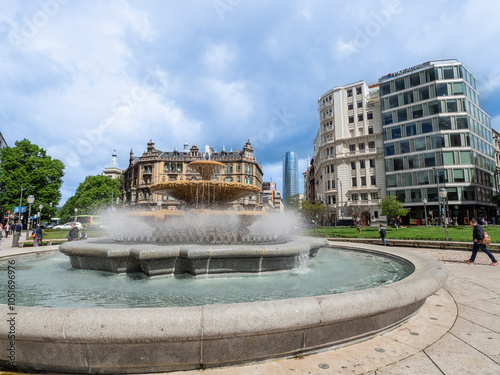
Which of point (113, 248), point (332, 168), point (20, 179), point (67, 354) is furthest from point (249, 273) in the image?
point (332, 168)

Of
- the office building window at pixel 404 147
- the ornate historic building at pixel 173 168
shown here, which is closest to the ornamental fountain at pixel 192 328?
the office building window at pixel 404 147

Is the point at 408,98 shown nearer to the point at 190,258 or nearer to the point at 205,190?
the point at 205,190


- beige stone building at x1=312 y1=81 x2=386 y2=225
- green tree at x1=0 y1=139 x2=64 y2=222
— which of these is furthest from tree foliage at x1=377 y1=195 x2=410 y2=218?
green tree at x1=0 y1=139 x2=64 y2=222

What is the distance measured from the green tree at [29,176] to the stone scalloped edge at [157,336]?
4272 centimetres

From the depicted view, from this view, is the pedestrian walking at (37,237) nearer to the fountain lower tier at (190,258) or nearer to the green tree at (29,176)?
the fountain lower tier at (190,258)

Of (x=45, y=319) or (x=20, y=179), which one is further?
(x=20, y=179)

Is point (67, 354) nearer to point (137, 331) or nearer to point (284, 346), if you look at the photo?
point (137, 331)

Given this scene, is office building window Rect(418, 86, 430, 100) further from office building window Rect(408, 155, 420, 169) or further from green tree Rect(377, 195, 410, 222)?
green tree Rect(377, 195, 410, 222)

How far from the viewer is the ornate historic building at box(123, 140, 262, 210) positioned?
6688cm

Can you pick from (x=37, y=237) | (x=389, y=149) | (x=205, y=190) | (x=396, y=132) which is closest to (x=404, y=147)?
(x=389, y=149)

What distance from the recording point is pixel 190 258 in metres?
5.25

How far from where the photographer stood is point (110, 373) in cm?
242

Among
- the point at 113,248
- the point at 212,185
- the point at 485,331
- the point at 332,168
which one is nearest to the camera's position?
the point at 485,331

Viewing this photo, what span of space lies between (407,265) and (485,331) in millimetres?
3384
